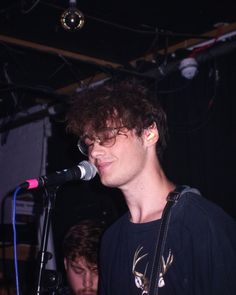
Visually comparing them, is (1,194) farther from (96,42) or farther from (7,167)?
(96,42)

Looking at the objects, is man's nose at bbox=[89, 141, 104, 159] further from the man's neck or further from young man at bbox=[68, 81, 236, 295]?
the man's neck

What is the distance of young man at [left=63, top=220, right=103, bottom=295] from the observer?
126 inches

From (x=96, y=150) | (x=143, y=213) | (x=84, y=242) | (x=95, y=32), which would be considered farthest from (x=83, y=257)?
(x=95, y=32)

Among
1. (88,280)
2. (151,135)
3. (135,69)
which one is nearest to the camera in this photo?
(151,135)

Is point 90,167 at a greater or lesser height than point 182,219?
greater

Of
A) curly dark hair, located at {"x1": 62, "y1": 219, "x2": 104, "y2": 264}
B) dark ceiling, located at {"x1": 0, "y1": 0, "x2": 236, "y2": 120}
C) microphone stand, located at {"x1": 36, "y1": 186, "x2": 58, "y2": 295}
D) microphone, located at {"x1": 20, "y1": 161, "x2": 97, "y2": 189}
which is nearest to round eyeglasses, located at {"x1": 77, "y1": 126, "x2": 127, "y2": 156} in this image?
microphone, located at {"x1": 20, "y1": 161, "x2": 97, "y2": 189}

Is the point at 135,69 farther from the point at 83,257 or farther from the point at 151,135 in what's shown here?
the point at 151,135

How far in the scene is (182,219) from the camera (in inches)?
77.2

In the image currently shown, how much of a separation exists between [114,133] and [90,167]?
0.79 ft

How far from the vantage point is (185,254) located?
1865 millimetres

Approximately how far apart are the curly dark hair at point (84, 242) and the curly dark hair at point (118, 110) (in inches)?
42.3

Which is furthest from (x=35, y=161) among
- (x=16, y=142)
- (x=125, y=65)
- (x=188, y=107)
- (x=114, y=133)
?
(x=114, y=133)

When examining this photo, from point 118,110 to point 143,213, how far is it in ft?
2.10

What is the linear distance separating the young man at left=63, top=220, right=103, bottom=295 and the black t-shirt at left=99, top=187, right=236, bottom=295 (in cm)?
85
